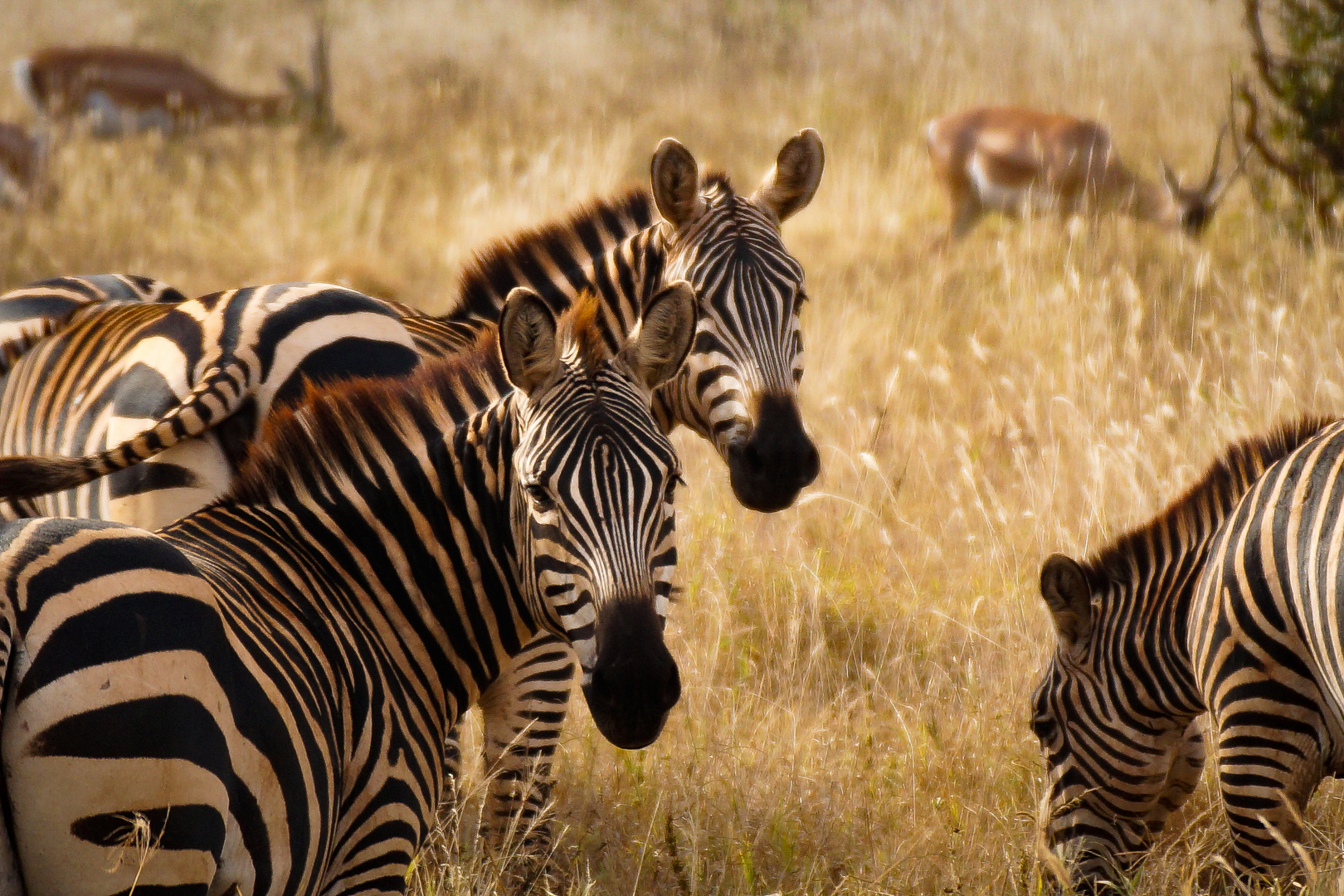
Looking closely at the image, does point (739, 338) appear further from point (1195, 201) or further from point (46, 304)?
point (1195, 201)

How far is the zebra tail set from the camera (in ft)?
8.45

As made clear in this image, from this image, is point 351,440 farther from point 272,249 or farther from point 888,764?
point 272,249

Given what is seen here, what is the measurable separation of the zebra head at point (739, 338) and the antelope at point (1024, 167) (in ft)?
21.9

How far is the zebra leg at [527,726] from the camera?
13.1ft

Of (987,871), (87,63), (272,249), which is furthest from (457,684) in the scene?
(87,63)

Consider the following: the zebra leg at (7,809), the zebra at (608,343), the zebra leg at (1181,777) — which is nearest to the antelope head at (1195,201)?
the zebra at (608,343)

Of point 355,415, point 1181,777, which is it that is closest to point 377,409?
point 355,415

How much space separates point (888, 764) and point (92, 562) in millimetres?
3006

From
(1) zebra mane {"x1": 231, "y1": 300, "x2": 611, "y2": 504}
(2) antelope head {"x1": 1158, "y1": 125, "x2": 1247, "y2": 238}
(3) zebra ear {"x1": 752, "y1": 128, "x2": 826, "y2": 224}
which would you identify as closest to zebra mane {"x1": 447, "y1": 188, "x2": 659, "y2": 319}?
(3) zebra ear {"x1": 752, "y1": 128, "x2": 826, "y2": 224}

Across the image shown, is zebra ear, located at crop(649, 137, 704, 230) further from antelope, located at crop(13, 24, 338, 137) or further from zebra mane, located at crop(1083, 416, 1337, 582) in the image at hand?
antelope, located at crop(13, 24, 338, 137)

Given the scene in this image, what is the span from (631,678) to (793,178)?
273 centimetres

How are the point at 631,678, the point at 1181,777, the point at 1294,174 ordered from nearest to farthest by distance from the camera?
the point at 631,678, the point at 1181,777, the point at 1294,174

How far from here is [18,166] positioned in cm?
1209

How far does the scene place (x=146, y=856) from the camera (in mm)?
1915
